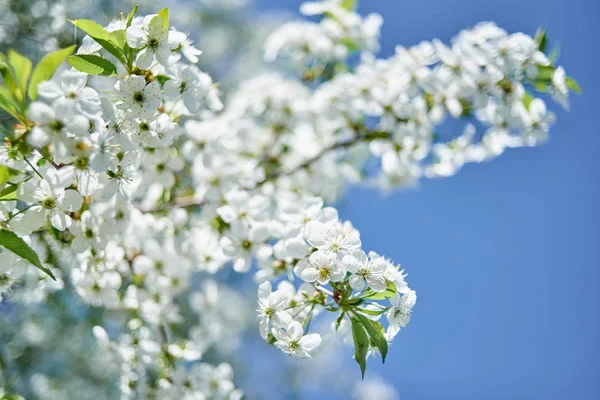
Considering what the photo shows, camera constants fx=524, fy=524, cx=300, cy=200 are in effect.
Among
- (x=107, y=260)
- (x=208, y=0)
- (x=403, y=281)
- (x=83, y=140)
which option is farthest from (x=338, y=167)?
(x=208, y=0)

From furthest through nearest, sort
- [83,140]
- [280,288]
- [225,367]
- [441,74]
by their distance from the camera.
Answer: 1. [441,74]
2. [225,367]
3. [280,288]
4. [83,140]

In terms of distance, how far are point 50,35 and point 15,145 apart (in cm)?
124

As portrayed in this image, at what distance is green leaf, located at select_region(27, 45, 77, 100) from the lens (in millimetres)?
935

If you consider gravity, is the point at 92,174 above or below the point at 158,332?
above

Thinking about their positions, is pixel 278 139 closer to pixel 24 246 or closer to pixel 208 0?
pixel 24 246

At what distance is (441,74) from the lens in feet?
6.53

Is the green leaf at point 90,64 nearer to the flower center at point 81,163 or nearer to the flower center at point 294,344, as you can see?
the flower center at point 81,163

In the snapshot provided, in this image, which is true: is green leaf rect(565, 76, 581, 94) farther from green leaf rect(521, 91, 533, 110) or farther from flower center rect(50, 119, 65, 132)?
flower center rect(50, 119, 65, 132)

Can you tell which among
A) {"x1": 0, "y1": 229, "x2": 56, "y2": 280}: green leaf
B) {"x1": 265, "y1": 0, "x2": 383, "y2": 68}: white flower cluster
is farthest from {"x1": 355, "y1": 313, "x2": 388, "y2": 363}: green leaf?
{"x1": 265, "y1": 0, "x2": 383, "y2": 68}: white flower cluster

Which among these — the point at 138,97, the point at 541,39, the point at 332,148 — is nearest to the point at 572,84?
the point at 541,39

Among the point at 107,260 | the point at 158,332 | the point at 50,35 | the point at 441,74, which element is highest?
the point at 441,74

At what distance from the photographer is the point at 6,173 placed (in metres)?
0.99

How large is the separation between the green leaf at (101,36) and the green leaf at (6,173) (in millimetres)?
313

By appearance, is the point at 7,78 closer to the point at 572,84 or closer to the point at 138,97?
the point at 138,97
